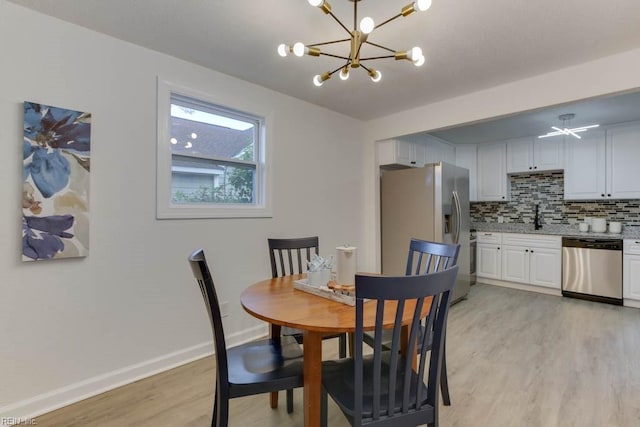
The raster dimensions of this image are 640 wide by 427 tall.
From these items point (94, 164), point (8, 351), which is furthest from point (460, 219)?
point (8, 351)

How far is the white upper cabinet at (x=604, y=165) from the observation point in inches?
154

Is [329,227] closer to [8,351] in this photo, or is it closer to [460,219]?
[460,219]

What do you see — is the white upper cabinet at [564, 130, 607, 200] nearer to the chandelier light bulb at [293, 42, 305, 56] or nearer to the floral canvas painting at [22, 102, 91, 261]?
the chandelier light bulb at [293, 42, 305, 56]

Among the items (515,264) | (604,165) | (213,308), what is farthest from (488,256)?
(213,308)

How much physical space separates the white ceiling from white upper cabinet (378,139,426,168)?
1149 millimetres

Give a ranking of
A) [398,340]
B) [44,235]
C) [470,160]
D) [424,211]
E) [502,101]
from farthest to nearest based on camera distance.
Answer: [470,160], [424,211], [502,101], [44,235], [398,340]

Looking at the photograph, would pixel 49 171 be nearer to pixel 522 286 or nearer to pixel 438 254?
pixel 438 254

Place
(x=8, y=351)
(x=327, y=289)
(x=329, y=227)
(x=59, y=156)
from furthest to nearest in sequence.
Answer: (x=329, y=227) < (x=59, y=156) < (x=8, y=351) < (x=327, y=289)

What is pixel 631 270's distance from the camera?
368cm

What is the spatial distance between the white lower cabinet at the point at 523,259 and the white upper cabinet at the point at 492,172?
75cm

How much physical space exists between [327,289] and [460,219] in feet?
9.12

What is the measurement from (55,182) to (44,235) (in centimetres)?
32

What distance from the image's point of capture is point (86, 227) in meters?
1.97

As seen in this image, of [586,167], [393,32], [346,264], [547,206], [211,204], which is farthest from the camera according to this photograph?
[547,206]
